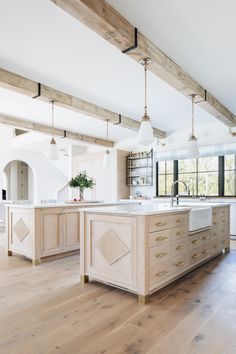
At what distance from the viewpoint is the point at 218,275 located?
10.3 ft

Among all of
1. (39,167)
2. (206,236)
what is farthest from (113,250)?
(39,167)

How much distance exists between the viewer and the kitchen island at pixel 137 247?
2.40 meters

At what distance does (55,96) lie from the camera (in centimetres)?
393

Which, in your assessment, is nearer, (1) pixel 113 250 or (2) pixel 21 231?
(1) pixel 113 250

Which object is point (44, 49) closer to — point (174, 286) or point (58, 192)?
point (174, 286)

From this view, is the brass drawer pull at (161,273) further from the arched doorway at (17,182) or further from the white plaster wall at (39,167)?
the arched doorway at (17,182)

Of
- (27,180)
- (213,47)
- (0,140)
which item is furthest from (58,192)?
(213,47)

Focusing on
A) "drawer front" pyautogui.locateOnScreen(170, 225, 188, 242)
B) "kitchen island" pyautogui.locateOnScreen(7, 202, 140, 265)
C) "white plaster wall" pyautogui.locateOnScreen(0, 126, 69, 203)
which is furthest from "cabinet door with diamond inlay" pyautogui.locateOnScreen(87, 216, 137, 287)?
"white plaster wall" pyautogui.locateOnScreen(0, 126, 69, 203)

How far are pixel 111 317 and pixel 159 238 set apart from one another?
86 cm

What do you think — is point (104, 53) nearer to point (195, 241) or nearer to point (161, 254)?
point (161, 254)

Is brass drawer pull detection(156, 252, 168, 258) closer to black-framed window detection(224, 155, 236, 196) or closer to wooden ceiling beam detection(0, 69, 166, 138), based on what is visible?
wooden ceiling beam detection(0, 69, 166, 138)

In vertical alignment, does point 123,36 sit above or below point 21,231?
above

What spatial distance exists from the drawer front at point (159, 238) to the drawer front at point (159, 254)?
0.16 feet

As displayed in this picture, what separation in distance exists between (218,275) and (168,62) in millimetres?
2656
